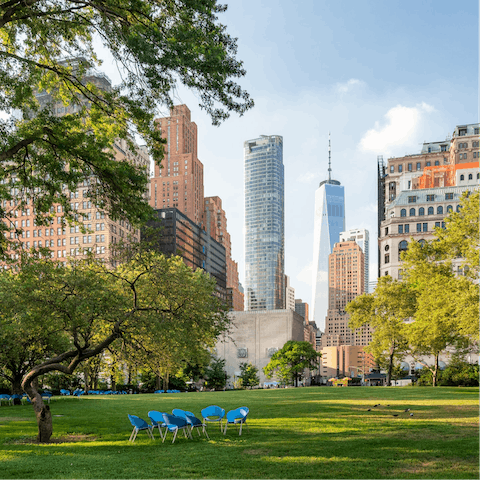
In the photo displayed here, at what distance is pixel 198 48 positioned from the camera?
385 inches

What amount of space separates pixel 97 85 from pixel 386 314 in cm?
4867

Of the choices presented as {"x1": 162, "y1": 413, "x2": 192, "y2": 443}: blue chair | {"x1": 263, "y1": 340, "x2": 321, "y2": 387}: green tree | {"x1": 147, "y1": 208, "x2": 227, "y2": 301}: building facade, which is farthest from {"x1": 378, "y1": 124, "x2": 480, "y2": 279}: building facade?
{"x1": 162, "y1": 413, "x2": 192, "y2": 443}: blue chair

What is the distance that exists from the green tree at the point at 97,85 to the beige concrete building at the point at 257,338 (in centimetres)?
8571

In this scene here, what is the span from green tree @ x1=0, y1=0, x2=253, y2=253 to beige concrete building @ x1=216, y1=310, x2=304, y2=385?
85.7m

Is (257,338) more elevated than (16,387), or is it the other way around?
(16,387)

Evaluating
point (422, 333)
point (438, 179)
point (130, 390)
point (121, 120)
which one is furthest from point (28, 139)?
point (438, 179)

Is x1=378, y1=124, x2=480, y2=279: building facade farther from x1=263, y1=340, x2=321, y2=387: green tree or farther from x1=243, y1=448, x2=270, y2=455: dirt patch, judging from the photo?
x1=243, y1=448, x2=270, y2=455: dirt patch

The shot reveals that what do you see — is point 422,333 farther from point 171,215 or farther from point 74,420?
point 171,215

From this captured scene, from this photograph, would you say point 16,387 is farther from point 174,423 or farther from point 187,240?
point 187,240

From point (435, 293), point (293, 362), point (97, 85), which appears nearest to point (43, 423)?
point (97, 85)

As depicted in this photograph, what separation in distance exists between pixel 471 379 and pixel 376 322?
11416mm

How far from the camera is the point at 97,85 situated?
49.5 ft

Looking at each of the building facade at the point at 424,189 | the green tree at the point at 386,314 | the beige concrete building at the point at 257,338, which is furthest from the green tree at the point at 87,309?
the beige concrete building at the point at 257,338

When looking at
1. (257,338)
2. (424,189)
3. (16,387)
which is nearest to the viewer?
(16,387)
